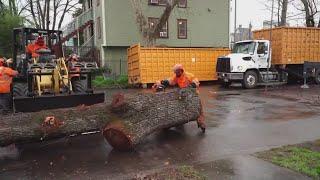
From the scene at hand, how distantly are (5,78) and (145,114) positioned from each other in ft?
16.2

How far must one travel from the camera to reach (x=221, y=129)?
405 inches

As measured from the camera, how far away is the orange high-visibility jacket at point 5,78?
11502mm

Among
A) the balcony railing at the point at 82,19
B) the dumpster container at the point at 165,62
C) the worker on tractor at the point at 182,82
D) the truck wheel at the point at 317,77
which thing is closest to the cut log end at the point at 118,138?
the worker on tractor at the point at 182,82

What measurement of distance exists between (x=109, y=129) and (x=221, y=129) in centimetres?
329

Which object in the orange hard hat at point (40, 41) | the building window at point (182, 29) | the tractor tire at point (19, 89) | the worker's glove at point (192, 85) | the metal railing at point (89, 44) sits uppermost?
the building window at point (182, 29)

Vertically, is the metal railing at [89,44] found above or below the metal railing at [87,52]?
above

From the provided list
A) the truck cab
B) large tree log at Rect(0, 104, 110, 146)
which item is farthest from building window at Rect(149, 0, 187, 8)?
large tree log at Rect(0, 104, 110, 146)

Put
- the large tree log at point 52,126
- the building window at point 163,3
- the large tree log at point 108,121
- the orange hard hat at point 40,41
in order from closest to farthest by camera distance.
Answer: the large tree log at point 52,126 < the large tree log at point 108,121 < the orange hard hat at point 40,41 < the building window at point 163,3

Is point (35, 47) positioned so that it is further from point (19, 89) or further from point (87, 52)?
point (87, 52)

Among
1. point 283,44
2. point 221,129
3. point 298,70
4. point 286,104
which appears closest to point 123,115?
point 221,129

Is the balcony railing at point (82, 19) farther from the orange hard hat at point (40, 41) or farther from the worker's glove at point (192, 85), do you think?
the worker's glove at point (192, 85)

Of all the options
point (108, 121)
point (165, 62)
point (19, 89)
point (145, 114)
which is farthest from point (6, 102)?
point (165, 62)

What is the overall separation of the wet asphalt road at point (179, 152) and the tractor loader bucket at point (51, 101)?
1.29m

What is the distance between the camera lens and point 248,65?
22906 mm
